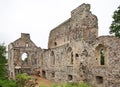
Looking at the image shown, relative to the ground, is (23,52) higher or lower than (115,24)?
lower

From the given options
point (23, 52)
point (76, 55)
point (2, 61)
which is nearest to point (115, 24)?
→ point (76, 55)

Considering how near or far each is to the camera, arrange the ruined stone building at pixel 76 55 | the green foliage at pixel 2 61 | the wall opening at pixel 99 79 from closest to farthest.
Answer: the ruined stone building at pixel 76 55, the wall opening at pixel 99 79, the green foliage at pixel 2 61

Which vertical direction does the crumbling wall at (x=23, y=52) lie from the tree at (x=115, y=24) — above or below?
below

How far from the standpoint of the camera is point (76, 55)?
1972 cm

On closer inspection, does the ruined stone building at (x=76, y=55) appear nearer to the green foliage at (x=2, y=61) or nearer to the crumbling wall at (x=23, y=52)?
the crumbling wall at (x=23, y=52)

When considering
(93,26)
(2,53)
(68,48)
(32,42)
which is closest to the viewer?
(93,26)

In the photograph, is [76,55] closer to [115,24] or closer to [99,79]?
[99,79]

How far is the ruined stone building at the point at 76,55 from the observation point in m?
15.5

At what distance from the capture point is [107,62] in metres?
15.6

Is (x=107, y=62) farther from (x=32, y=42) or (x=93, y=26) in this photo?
(x=32, y=42)

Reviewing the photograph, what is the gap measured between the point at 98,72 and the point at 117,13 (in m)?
14.9

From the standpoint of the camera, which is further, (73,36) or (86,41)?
(73,36)

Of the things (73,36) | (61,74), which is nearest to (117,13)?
(73,36)

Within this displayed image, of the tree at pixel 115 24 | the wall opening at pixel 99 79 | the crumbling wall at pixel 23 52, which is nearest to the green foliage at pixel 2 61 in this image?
the crumbling wall at pixel 23 52
